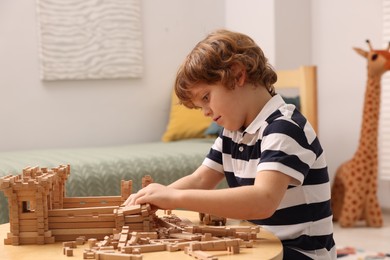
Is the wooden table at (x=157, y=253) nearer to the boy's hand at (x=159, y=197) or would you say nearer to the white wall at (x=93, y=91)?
the boy's hand at (x=159, y=197)

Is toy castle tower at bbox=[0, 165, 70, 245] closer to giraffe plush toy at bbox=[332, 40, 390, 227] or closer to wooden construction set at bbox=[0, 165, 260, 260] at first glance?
wooden construction set at bbox=[0, 165, 260, 260]

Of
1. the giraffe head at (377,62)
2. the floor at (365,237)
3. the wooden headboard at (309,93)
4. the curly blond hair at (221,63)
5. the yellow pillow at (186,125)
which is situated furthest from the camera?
the yellow pillow at (186,125)

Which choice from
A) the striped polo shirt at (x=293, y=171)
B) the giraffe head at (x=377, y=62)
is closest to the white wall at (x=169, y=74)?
the giraffe head at (x=377, y=62)

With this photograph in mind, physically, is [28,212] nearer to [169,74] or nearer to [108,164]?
[108,164]

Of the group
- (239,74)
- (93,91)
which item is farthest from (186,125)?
(239,74)

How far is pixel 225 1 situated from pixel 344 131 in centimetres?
100

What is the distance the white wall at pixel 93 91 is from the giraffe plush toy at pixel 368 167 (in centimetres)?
98

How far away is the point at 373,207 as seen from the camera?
3.05 meters

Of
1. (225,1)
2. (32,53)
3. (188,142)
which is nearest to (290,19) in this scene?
(225,1)

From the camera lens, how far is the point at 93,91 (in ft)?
10.6

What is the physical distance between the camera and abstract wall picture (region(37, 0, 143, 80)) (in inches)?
121

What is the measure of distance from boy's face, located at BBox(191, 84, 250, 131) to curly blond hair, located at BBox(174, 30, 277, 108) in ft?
0.04

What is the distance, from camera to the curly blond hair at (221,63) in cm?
126

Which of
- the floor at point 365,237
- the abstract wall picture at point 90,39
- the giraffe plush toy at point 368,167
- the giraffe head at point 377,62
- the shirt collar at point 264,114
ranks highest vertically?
the abstract wall picture at point 90,39
